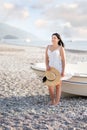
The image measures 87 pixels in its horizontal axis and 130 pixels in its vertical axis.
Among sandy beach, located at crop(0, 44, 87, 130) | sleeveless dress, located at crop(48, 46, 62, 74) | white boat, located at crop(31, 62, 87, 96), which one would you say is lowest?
sandy beach, located at crop(0, 44, 87, 130)

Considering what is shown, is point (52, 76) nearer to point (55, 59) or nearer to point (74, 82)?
point (55, 59)

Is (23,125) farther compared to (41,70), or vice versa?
(41,70)

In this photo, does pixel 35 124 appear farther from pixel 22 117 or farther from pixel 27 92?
pixel 27 92

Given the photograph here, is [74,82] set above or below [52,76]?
below

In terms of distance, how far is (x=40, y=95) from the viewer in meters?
10.9

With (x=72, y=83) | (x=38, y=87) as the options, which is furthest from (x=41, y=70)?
(x=38, y=87)

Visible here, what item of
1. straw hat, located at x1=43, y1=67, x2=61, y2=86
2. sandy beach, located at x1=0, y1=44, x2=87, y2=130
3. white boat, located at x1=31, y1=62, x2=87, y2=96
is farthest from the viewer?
white boat, located at x1=31, y1=62, x2=87, y2=96

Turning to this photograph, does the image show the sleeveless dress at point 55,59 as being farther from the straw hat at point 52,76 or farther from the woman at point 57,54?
the straw hat at point 52,76

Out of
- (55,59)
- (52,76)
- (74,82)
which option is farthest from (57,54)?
(74,82)

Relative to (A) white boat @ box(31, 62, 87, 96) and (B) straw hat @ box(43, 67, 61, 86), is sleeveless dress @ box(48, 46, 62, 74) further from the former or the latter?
(A) white boat @ box(31, 62, 87, 96)

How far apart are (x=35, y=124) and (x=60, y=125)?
0.50 meters

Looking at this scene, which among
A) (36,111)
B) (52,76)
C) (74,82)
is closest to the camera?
(36,111)

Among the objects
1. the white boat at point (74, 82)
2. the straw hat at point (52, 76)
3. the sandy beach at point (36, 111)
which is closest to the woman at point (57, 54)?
the straw hat at point (52, 76)

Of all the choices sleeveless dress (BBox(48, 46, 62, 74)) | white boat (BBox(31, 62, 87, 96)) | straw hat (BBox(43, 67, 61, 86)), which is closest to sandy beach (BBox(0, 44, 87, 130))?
white boat (BBox(31, 62, 87, 96))
